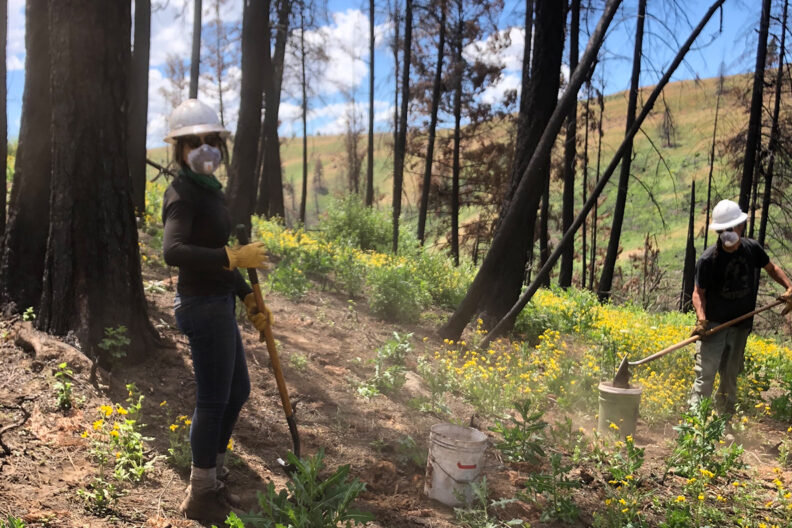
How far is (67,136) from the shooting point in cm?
425

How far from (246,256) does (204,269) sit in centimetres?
24

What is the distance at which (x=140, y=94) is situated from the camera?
10.2 m

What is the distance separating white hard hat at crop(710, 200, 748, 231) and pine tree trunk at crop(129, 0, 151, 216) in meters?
8.85

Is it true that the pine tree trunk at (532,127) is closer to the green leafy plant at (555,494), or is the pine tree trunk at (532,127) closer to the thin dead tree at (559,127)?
the thin dead tree at (559,127)

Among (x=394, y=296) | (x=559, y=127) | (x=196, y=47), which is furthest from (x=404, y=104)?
A: (x=559, y=127)

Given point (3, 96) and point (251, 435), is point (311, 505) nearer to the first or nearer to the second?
point (251, 435)

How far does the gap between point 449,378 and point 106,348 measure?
3.25 metres

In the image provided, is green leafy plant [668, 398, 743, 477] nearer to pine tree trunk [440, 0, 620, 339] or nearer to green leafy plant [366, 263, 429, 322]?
pine tree trunk [440, 0, 620, 339]

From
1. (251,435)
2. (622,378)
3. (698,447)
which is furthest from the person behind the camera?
(622,378)

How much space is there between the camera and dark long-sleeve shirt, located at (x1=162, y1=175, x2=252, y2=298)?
8.88 ft

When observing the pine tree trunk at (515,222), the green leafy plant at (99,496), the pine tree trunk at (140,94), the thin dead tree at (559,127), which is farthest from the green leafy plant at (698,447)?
the pine tree trunk at (140,94)

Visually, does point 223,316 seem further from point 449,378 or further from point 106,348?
point 449,378

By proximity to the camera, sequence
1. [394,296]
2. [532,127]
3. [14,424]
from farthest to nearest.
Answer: [394,296] < [532,127] < [14,424]

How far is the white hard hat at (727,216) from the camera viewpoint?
5375mm
